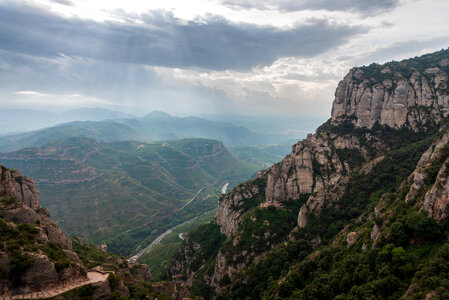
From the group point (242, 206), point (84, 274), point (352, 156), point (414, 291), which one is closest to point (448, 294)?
point (414, 291)

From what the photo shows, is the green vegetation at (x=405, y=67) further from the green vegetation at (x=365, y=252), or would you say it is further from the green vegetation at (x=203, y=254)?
the green vegetation at (x=203, y=254)

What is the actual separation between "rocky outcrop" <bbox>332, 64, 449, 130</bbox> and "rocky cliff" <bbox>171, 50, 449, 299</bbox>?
1.39 feet

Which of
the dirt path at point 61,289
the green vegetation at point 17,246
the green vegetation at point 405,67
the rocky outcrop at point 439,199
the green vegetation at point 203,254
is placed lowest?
the green vegetation at point 203,254

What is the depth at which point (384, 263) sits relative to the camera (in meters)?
35.7

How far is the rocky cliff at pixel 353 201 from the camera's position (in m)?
38.2

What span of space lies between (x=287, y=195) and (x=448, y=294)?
77.0 metres

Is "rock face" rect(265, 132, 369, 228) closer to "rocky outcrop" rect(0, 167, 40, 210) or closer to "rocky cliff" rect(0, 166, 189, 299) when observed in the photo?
"rocky cliff" rect(0, 166, 189, 299)

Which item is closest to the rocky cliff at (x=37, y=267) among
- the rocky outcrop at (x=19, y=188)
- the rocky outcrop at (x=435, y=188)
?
the rocky outcrop at (x=19, y=188)

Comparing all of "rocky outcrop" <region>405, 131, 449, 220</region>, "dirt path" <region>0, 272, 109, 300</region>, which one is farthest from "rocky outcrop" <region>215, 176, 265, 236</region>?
"dirt path" <region>0, 272, 109, 300</region>

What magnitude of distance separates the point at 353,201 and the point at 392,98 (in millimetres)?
59863

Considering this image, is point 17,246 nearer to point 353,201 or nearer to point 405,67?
point 353,201

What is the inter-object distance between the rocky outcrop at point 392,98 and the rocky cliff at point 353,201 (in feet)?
1.39

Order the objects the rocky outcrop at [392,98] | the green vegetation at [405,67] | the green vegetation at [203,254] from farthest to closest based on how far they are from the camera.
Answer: the green vegetation at [405,67]
the rocky outcrop at [392,98]
the green vegetation at [203,254]

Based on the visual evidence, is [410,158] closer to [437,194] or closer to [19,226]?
[437,194]
